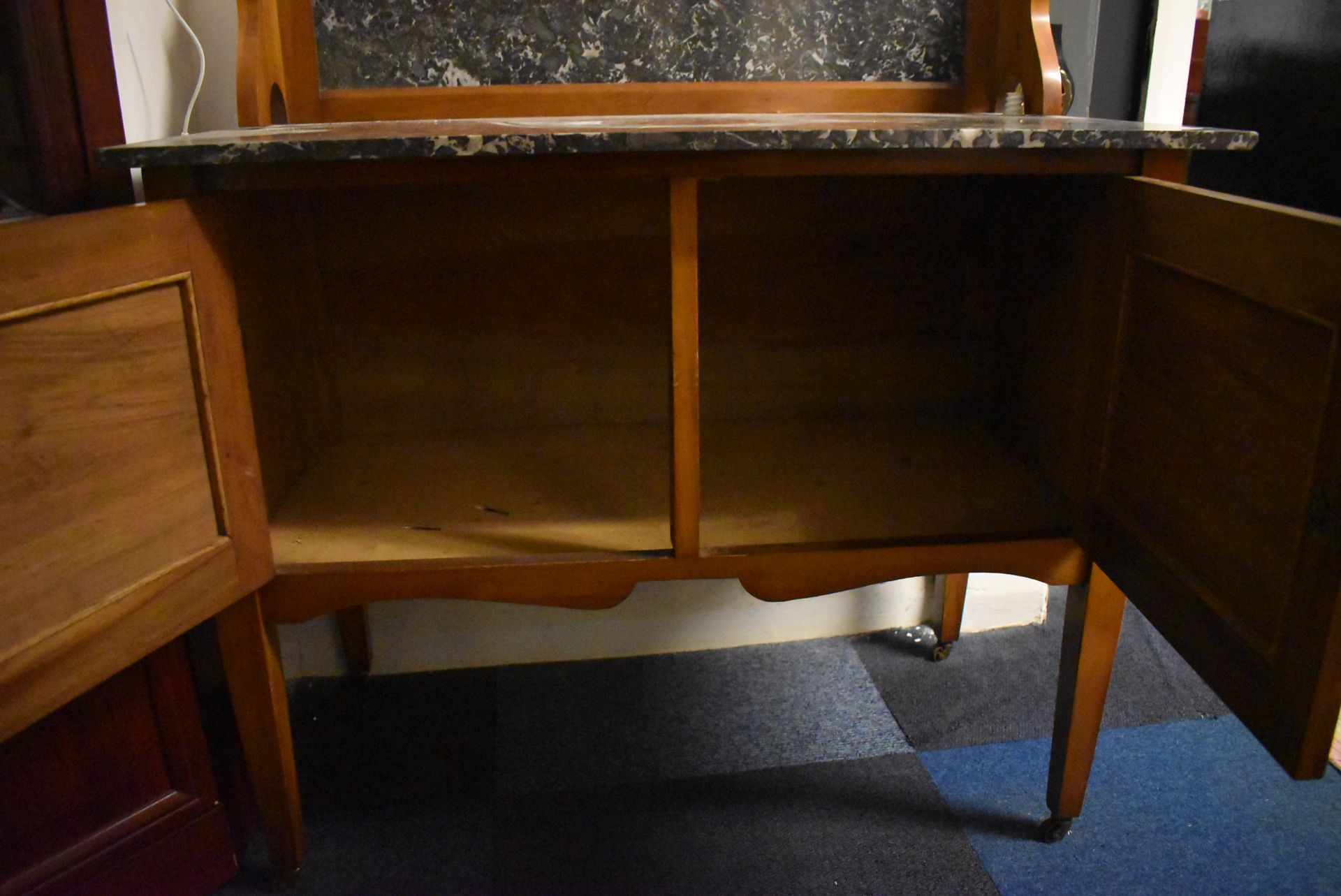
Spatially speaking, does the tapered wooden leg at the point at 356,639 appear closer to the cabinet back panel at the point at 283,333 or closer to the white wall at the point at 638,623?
the white wall at the point at 638,623

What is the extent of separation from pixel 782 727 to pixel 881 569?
1.56 ft

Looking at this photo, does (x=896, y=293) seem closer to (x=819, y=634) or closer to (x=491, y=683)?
(x=819, y=634)

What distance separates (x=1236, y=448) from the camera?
0.74 meters

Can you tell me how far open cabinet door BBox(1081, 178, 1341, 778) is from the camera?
0.65 metres

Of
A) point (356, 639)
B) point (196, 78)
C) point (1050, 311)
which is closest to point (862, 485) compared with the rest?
point (1050, 311)

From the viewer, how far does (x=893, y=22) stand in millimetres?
1229

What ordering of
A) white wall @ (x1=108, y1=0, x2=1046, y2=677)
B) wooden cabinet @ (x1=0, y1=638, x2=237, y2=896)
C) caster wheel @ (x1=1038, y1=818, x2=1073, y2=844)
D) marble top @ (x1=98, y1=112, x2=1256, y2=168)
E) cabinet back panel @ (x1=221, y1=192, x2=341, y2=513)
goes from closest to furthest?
1. marble top @ (x1=98, y1=112, x2=1256, y2=168)
2. wooden cabinet @ (x1=0, y1=638, x2=237, y2=896)
3. cabinet back panel @ (x1=221, y1=192, x2=341, y2=513)
4. caster wheel @ (x1=1038, y1=818, x2=1073, y2=844)
5. white wall @ (x1=108, y1=0, x2=1046, y2=677)

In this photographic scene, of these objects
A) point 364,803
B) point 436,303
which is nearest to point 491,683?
point 364,803

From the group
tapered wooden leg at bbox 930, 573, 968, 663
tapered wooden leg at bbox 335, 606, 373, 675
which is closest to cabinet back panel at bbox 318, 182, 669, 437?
tapered wooden leg at bbox 335, 606, 373, 675

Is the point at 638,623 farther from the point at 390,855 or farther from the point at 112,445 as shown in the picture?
the point at 112,445

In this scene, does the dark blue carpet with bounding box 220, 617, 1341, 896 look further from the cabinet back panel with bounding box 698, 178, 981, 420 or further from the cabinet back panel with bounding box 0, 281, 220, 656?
the cabinet back panel with bounding box 0, 281, 220, 656

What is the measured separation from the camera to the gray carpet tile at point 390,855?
113 centimetres

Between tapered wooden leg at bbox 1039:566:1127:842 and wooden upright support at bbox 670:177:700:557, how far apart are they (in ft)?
1.45

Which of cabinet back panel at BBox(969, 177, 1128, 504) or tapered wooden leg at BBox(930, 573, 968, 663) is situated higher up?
cabinet back panel at BBox(969, 177, 1128, 504)
